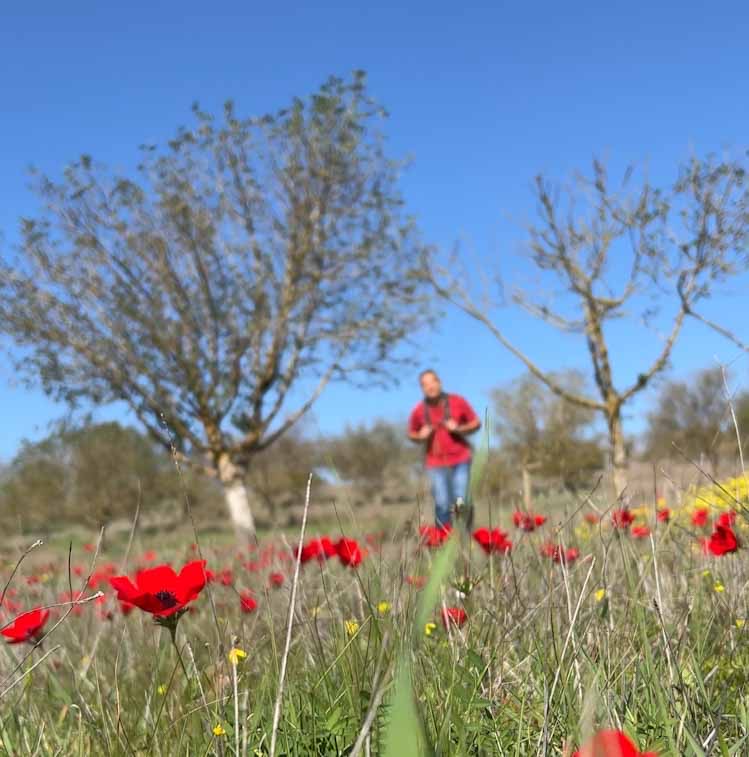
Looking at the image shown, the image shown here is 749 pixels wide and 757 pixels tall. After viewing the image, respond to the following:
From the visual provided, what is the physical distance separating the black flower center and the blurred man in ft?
19.0

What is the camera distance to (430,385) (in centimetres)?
786

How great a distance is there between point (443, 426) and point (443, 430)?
6 cm

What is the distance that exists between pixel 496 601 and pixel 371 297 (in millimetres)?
15500

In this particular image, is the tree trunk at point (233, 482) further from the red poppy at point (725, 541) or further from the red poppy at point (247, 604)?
the red poppy at point (725, 541)

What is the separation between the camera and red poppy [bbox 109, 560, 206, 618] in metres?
1.70

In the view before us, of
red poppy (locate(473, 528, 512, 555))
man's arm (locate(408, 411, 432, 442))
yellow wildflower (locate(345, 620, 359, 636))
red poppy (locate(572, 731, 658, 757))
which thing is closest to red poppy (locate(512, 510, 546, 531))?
red poppy (locate(473, 528, 512, 555))

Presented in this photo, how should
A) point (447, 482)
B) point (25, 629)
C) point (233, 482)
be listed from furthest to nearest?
point (233, 482), point (447, 482), point (25, 629)

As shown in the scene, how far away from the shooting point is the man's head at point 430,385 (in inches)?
309

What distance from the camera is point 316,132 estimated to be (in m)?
17.0

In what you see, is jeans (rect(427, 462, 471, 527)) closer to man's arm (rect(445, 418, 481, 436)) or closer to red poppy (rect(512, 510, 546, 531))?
man's arm (rect(445, 418, 481, 436))

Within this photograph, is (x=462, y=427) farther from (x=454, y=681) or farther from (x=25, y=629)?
(x=454, y=681)

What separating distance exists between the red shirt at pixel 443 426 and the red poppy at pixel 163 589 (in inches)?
229

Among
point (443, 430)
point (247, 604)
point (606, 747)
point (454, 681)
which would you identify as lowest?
point (454, 681)

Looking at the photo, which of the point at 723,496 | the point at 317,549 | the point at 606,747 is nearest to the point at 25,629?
the point at 317,549
